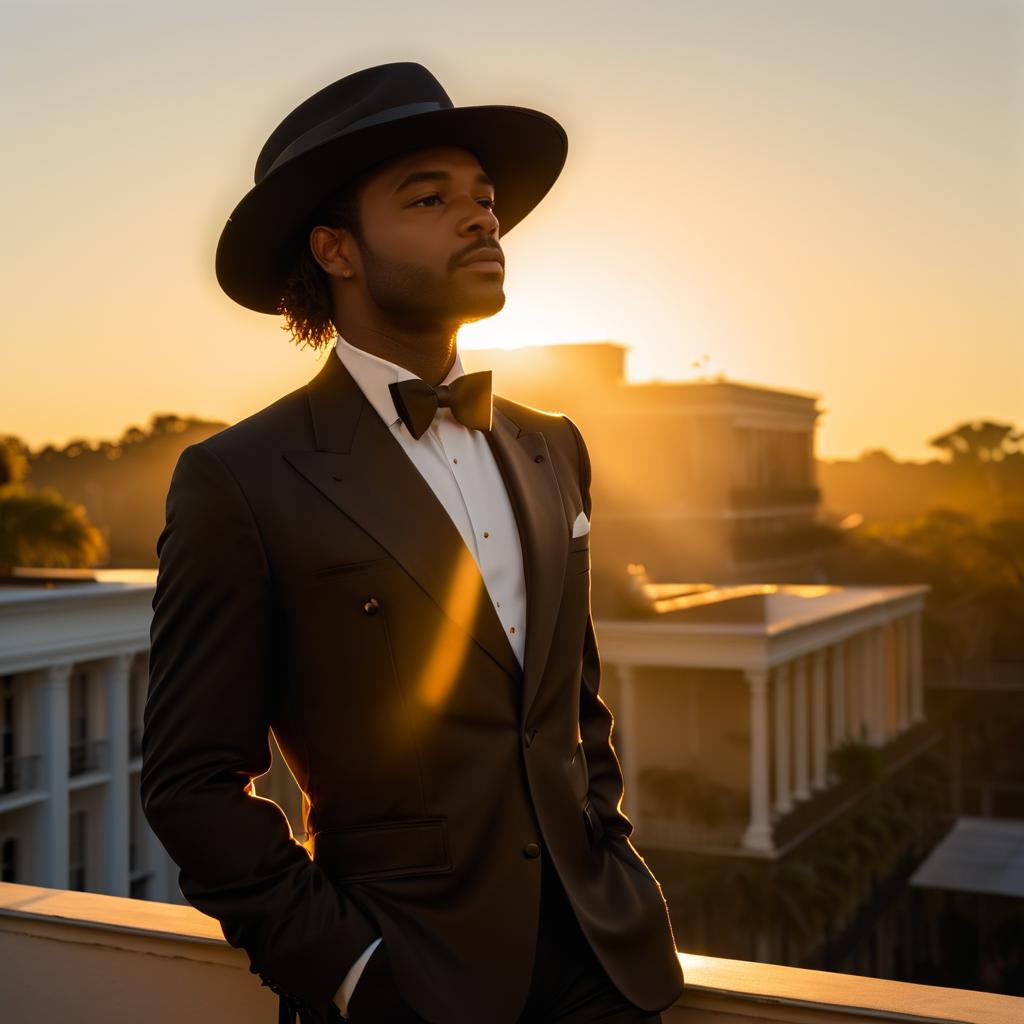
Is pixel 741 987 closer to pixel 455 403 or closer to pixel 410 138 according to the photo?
pixel 455 403

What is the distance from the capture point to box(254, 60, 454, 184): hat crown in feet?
8.81

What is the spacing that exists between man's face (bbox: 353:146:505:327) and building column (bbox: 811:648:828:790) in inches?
1405

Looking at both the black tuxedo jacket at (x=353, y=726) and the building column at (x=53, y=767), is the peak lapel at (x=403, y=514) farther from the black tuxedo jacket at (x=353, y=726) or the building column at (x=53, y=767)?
the building column at (x=53, y=767)

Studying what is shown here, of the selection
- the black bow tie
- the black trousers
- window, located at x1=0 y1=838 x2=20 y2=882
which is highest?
the black bow tie

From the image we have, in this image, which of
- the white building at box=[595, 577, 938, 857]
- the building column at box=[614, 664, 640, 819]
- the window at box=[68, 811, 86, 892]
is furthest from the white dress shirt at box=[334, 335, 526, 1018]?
the building column at box=[614, 664, 640, 819]

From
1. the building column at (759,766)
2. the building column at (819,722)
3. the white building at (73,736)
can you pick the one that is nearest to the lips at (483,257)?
the white building at (73,736)

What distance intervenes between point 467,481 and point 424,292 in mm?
361

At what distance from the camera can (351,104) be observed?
9.00ft

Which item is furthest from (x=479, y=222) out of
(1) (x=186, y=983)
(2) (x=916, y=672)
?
(2) (x=916, y=672)

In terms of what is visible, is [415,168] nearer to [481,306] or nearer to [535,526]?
[481,306]

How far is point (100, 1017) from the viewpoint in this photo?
3.64 meters

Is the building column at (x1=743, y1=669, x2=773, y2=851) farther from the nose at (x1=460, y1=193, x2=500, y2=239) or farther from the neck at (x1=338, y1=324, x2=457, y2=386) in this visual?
the nose at (x1=460, y1=193, x2=500, y2=239)

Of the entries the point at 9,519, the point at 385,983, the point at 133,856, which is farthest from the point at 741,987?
the point at 9,519

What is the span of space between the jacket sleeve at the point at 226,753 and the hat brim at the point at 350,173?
52cm
